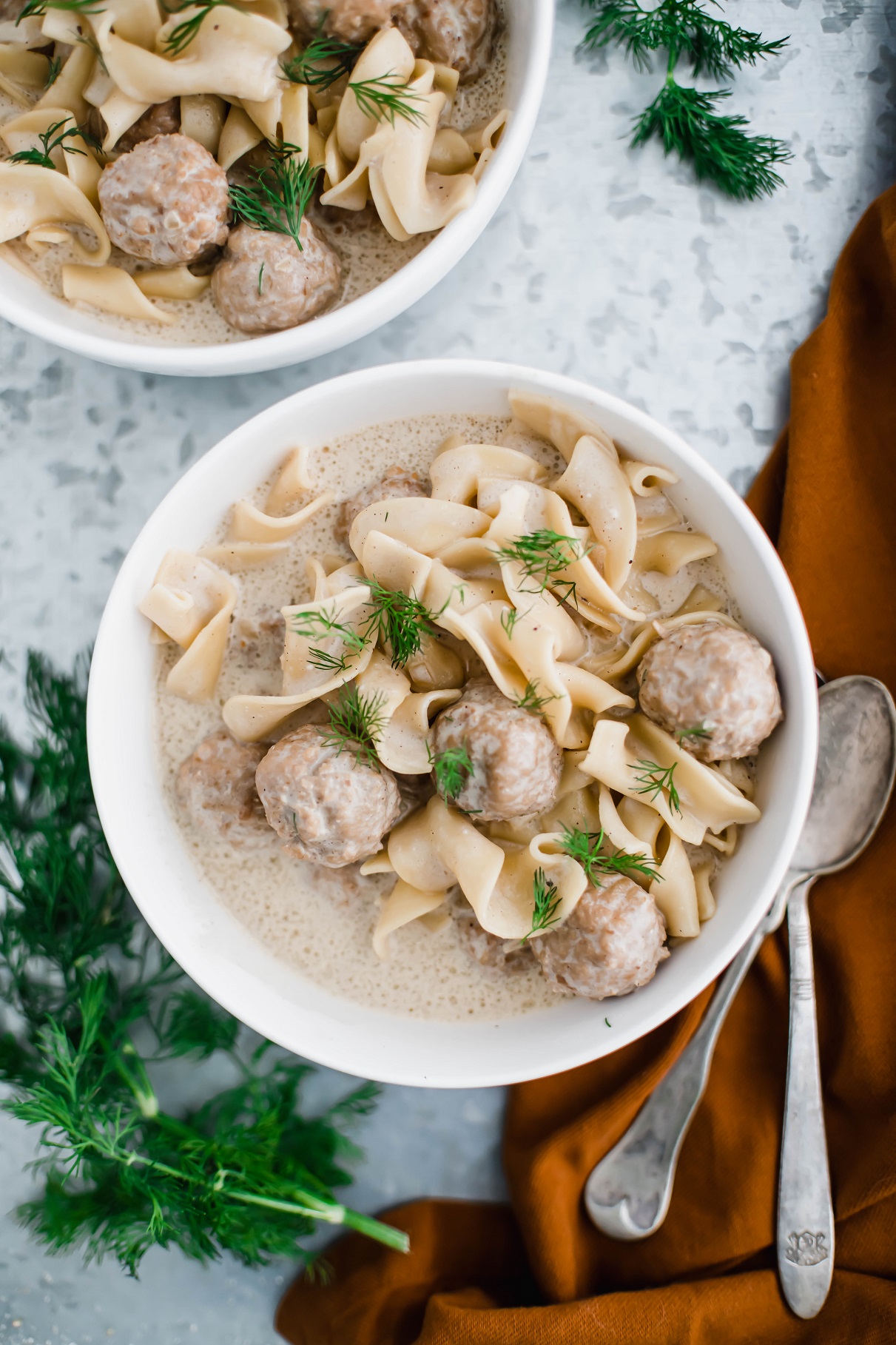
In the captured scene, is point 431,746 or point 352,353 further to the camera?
point 352,353

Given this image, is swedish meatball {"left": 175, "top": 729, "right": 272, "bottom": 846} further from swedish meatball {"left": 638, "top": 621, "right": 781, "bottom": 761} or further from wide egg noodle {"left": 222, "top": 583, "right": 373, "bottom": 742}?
swedish meatball {"left": 638, "top": 621, "right": 781, "bottom": 761}

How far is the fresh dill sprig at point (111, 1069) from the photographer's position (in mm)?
3908

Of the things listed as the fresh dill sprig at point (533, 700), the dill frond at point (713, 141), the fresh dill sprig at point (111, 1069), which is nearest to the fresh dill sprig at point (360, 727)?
the fresh dill sprig at point (533, 700)

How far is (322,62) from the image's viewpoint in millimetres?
3176

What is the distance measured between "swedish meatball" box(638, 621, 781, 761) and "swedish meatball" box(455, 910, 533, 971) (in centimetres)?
90

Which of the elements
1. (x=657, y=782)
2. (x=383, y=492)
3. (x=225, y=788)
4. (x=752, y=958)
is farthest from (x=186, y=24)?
(x=752, y=958)

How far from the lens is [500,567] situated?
3131 millimetres

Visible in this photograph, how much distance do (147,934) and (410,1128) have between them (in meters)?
1.34

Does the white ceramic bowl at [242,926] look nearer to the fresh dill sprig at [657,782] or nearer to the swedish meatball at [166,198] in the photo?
the fresh dill sprig at [657,782]

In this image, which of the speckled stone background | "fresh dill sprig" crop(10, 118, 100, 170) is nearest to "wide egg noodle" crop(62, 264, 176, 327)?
"fresh dill sprig" crop(10, 118, 100, 170)

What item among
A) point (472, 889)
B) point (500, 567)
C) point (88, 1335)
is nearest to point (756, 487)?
point (500, 567)

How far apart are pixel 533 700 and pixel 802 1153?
83.9 inches

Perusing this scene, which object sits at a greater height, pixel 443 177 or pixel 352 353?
pixel 443 177

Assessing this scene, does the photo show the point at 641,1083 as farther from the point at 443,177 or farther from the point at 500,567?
the point at 443,177
